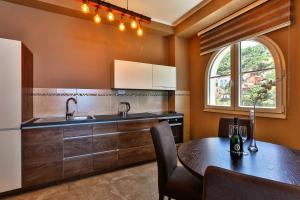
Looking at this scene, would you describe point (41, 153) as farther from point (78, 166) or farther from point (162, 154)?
point (162, 154)

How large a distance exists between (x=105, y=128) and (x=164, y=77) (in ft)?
5.25

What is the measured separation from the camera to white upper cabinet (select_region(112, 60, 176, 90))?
301cm

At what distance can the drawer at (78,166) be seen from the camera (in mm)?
2336

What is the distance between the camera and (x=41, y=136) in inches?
85.8

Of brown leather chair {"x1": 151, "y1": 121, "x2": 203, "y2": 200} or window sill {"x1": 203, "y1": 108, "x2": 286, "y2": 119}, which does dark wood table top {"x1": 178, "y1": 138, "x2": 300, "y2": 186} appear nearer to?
brown leather chair {"x1": 151, "y1": 121, "x2": 203, "y2": 200}

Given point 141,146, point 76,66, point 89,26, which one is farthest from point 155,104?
point 89,26

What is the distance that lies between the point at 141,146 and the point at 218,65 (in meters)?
2.12

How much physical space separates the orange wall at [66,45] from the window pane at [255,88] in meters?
2.11

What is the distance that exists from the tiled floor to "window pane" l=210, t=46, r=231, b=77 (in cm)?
216

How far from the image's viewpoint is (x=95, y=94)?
3084mm

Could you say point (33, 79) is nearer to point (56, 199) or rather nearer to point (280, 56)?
point (56, 199)

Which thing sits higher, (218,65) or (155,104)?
(218,65)

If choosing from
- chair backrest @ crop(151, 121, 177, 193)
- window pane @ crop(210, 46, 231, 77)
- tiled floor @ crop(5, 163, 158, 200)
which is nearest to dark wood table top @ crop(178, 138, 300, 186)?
chair backrest @ crop(151, 121, 177, 193)

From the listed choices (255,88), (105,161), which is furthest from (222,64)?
(105,161)
